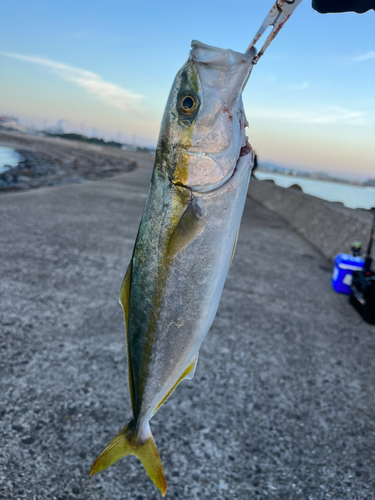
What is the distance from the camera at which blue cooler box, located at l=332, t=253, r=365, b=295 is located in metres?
3.96

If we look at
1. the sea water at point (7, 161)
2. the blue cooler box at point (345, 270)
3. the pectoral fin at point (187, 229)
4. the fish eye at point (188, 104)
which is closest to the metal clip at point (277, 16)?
the fish eye at point (188, 104)

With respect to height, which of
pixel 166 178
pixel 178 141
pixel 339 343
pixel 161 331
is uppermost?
pixel 178 141

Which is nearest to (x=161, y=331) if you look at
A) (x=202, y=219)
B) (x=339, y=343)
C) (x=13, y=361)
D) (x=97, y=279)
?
(x=202, y=219)

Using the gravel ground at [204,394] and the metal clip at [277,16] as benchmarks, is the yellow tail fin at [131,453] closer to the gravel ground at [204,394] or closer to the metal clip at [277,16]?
the gravel ground at [204,394]

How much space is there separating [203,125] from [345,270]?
3245 millimetres

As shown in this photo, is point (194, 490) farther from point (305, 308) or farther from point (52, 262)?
point (52, 262)

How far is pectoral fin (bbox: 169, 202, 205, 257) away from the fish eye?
35cm

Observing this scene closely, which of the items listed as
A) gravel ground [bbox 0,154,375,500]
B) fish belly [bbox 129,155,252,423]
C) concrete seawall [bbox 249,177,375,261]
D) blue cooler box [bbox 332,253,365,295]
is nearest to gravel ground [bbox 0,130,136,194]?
gravel ground [bbox 0,154,375,500]

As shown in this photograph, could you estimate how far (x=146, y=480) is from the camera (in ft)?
5.41

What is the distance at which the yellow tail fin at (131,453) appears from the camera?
1.42 m

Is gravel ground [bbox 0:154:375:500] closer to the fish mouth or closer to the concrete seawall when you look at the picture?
the fish mouth

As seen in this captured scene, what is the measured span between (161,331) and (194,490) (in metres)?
0.78

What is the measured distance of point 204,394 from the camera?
87.2 inches

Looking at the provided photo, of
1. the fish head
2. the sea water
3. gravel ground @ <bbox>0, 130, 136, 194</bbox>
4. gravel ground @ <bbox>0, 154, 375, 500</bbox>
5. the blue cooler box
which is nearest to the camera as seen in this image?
the fish head
